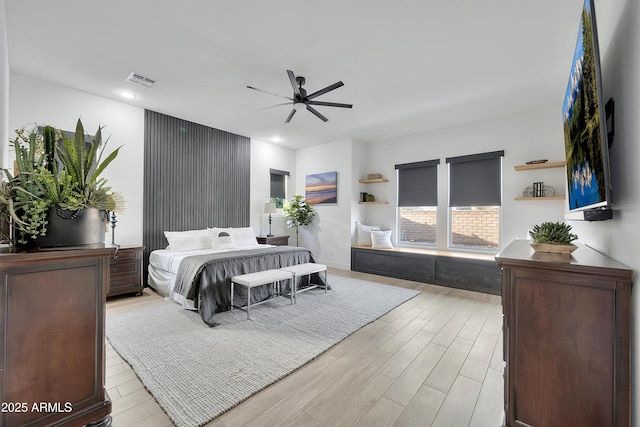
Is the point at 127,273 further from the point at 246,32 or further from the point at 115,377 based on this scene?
the point at 246,32

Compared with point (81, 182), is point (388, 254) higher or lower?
lower

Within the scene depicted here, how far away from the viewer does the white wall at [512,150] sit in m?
4.13

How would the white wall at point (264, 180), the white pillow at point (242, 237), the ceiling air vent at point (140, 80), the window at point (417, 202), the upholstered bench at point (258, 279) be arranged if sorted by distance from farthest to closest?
the white wall at point (264, 180)
the window at point (417, 202)
the white pillow at point (242, 237)
the ceiling air vent at point (140, 80)
the upholstered bench at point (258, 279)

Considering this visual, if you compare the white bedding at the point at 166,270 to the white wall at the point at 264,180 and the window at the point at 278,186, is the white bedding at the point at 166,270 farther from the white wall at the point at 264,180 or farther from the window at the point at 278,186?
the window at the point at 278,186

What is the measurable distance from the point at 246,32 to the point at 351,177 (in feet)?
12.5

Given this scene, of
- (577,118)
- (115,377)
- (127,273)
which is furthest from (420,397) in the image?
(127,273)

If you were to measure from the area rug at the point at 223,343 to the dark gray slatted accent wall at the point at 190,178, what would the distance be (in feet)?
5.37

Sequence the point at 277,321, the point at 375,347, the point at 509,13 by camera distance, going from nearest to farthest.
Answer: the point at 509,13, the point at 375,347, the point at 277,321

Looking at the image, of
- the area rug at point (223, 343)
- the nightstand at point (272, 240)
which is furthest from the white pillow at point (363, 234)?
the area rug at point (223, 343)

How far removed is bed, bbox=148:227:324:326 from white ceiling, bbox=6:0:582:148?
2288mm

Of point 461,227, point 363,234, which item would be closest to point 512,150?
point 461,227

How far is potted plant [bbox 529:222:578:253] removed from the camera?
1.57 meters

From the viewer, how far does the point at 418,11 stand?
2.25 meters

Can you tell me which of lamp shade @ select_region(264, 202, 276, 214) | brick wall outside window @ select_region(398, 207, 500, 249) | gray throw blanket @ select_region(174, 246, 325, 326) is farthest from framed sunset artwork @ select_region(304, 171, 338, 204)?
gray throw blanket @ select_region(174, 246, 325, 326)
